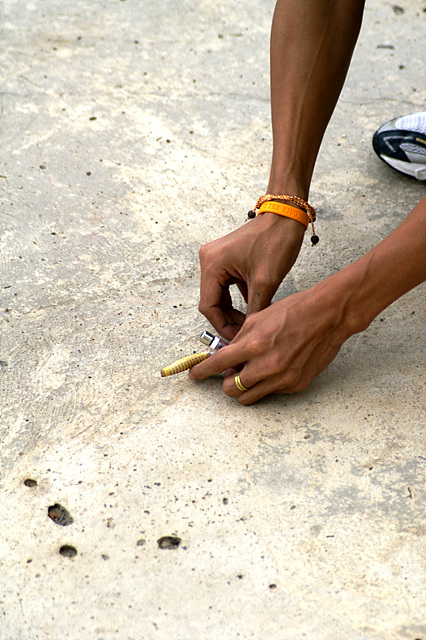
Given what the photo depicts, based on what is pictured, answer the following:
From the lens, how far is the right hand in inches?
52.5

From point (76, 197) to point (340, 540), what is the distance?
4.20 feet

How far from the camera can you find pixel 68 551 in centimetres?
Answer: 107

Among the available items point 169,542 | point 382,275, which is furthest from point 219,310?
point 169,542

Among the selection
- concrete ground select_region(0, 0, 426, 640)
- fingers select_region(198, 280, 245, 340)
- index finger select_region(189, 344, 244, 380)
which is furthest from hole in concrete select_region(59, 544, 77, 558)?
fingers select_region(198, 280, 245, 340)

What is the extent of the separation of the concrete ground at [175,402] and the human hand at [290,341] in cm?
11

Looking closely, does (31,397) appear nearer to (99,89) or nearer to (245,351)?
(245,351)

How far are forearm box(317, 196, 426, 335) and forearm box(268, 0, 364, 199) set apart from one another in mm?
340

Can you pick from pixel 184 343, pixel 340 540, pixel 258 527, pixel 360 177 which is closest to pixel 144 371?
pixel 184 343

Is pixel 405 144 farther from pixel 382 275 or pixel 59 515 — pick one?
pixel 59 515

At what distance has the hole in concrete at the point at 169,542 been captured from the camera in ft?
3.52

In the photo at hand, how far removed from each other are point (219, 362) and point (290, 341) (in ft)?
0.51

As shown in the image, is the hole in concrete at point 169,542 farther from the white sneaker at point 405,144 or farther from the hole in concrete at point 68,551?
the white sneaker at point 405,144

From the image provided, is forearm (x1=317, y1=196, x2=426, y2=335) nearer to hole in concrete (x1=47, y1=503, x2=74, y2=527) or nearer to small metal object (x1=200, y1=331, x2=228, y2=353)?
small metal object (x1=200, y1=331, x2=228, y2=353)

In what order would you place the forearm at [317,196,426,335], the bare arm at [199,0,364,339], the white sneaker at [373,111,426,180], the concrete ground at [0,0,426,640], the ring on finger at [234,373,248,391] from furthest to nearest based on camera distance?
the white sneaker at [373,111,426,180] → the bare arm at [199,0,364,339] → the ring on finger at [234,373,248,391] → the forearm at [317,196,426,335] → the concrete ground at [0,0,426,640]
